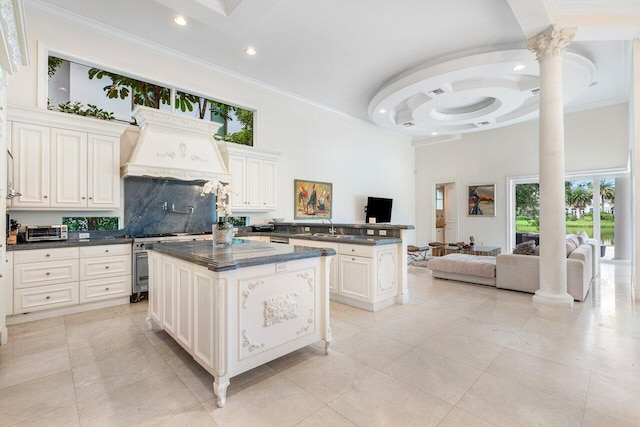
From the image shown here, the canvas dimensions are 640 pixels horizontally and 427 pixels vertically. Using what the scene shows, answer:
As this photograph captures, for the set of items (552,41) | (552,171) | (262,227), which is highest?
(552,41)

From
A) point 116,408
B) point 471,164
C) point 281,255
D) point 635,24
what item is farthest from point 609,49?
point 116,408

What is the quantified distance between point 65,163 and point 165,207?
1415 millimetres

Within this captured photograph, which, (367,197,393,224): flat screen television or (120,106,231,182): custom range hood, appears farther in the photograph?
(367,197,393,224): flat screen television

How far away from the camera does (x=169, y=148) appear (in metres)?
4.51

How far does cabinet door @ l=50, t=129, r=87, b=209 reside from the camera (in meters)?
3.74

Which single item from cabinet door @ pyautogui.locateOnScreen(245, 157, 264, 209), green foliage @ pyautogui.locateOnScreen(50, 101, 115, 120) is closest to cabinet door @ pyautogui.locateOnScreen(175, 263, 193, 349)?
cabinet door @ pyautogui.locateOnScreen(245, 157, 264, 209)

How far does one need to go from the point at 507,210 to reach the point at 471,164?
1.71 metres

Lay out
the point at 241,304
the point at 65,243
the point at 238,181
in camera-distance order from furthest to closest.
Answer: the point at 238,181
the point at 65,243
the point at 241,304

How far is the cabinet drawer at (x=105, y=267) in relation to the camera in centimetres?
373

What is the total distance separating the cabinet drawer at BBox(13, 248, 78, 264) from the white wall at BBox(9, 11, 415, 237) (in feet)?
Result: 6.53

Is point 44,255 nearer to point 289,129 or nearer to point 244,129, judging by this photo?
point 244,129

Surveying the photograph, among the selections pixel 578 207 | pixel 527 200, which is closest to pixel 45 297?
pixel 527 200

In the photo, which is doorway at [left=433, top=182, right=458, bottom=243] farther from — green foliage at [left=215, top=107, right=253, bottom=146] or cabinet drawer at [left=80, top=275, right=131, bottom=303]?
cabinet drawer at [left=80, top=275, right=131, bottom=303]

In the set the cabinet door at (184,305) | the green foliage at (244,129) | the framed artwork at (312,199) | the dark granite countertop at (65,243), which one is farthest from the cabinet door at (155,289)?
the framed artwork at (312,199)
